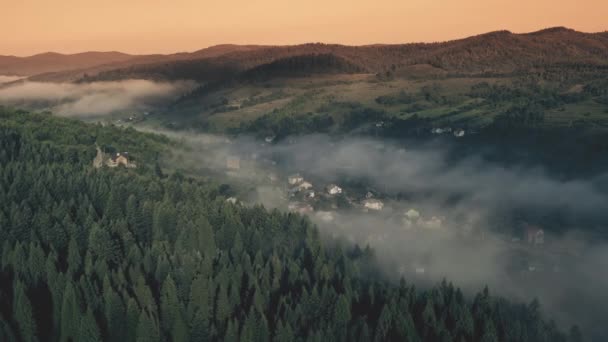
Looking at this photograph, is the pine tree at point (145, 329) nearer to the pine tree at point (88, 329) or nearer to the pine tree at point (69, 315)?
the pine tree at point (88, 329)

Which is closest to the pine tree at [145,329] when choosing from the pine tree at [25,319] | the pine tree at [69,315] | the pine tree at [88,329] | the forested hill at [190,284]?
the forested hill at [190,284]

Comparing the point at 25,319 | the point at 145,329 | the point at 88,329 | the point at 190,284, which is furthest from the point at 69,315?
the point at 190,284

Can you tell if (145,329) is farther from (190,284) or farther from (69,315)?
(190,284)

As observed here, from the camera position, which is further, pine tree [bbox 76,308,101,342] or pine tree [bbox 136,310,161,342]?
pine tree [bbox 136,310,161,342]

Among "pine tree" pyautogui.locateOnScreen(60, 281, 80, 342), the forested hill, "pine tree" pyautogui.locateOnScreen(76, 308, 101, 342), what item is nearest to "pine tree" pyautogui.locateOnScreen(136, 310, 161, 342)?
the forested hill

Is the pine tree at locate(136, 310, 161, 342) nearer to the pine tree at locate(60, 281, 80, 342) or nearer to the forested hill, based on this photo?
the forested hill

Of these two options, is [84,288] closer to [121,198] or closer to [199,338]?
[199,338]

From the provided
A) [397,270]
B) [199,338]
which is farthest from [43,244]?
[397,270]

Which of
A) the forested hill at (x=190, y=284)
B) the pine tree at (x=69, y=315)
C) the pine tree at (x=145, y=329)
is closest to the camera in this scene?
the pine tree at (x=145, y=329)
